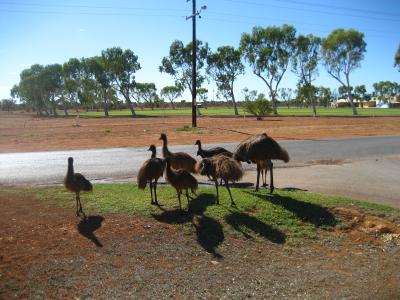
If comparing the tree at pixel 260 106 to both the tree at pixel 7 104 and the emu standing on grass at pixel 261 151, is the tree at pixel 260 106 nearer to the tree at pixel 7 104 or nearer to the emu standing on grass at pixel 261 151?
the emu standing on grass at pixel 261 151

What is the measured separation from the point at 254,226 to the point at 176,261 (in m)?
1.95

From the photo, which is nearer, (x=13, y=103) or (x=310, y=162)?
(x=310, y=162)

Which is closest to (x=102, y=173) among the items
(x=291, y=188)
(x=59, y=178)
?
(x=59, y=178)

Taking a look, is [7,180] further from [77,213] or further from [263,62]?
[263,62]

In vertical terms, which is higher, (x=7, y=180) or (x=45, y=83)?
(x=45, y=83)

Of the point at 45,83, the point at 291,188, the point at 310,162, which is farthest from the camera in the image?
the point at 45,83

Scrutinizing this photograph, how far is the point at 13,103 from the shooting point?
162m

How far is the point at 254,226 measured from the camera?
25.5ft

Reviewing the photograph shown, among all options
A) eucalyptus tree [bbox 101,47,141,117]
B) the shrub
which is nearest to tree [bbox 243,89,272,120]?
the shrub

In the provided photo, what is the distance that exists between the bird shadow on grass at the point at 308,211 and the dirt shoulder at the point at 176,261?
0.35 meters

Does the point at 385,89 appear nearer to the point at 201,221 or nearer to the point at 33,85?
the point at 33,85

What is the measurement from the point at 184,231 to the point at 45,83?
82221 millimetres

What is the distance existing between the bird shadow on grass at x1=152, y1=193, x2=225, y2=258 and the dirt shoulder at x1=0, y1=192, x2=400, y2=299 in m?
0.04

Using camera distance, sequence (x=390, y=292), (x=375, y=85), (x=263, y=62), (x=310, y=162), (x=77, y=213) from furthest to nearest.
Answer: (x=375, y=85) → (x=263, y=62) → (x=310, y=162) → (x=77, y=213) → (x=390, y=292)
